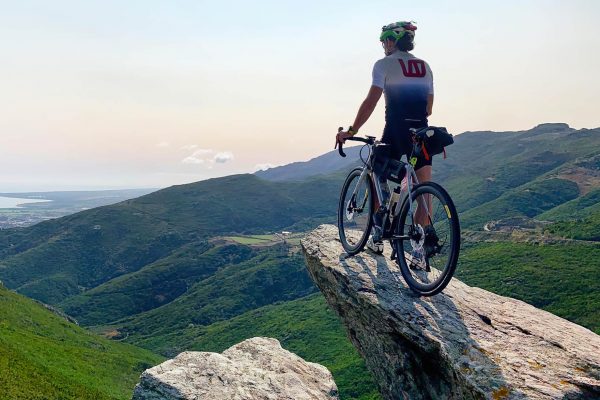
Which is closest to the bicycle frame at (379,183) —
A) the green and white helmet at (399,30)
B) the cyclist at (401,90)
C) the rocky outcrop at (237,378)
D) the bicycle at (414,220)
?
the bicycle at (414,220)

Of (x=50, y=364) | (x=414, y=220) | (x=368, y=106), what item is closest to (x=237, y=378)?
(x=414, y=220)

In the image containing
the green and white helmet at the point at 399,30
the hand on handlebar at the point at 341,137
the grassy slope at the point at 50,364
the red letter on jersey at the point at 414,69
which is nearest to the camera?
the red letter on jersey at the point at 414,69

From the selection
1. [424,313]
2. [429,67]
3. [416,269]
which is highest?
[429,67]

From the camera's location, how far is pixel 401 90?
36.0ft

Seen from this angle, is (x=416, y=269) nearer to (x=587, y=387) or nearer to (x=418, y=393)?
(x=418, y=393)

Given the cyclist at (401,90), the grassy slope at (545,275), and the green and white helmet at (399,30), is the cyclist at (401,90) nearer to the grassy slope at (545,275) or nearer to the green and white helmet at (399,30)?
the green and white helmet at (399,30)

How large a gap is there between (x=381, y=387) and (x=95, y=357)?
5928 centimetres

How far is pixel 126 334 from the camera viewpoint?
7077 inches

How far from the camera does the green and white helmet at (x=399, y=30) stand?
11.2 m

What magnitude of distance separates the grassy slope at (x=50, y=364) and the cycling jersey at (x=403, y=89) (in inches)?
1098

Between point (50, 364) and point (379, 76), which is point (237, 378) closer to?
point (379, 76)

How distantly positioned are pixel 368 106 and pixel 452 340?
605cm

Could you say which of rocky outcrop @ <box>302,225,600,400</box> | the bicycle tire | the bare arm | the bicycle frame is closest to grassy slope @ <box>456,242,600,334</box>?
the bicycle tire

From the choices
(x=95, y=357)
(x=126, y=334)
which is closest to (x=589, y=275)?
(x=95, y=357)
